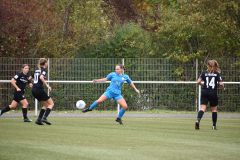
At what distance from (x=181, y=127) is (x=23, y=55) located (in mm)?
12382

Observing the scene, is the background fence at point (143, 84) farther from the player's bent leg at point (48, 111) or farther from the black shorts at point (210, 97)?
the black shorts at point (210, 97)

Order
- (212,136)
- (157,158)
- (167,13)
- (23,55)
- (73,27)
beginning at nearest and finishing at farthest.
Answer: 1. (157,158)
2. (212,136)
3. (23,55)
4. (167,13)
5. (73,27)

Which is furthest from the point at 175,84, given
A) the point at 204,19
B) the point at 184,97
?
the point at 204,19

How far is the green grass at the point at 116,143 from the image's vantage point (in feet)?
39.7

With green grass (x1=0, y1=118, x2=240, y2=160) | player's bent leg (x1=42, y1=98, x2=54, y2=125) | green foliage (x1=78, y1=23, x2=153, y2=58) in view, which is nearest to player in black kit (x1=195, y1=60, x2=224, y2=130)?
green grass (x1=0, y1=118, x2=240, y2=160)

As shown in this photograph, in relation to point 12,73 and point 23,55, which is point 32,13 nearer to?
point 23,55

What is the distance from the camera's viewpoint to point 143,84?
96.0ft

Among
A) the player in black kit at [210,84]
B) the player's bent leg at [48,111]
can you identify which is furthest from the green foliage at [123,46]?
the player in black kit at [210,84]

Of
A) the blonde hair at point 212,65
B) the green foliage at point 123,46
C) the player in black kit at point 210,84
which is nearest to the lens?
the blonde hair at point 212,65

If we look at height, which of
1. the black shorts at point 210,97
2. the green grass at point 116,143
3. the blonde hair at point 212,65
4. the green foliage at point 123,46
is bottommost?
the green grass at point 116,143

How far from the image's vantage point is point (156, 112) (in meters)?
28.9

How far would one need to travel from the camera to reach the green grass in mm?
12109

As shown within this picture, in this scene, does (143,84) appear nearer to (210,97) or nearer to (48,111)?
(48,111)

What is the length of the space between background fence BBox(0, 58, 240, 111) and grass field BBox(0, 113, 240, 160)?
365 inches
